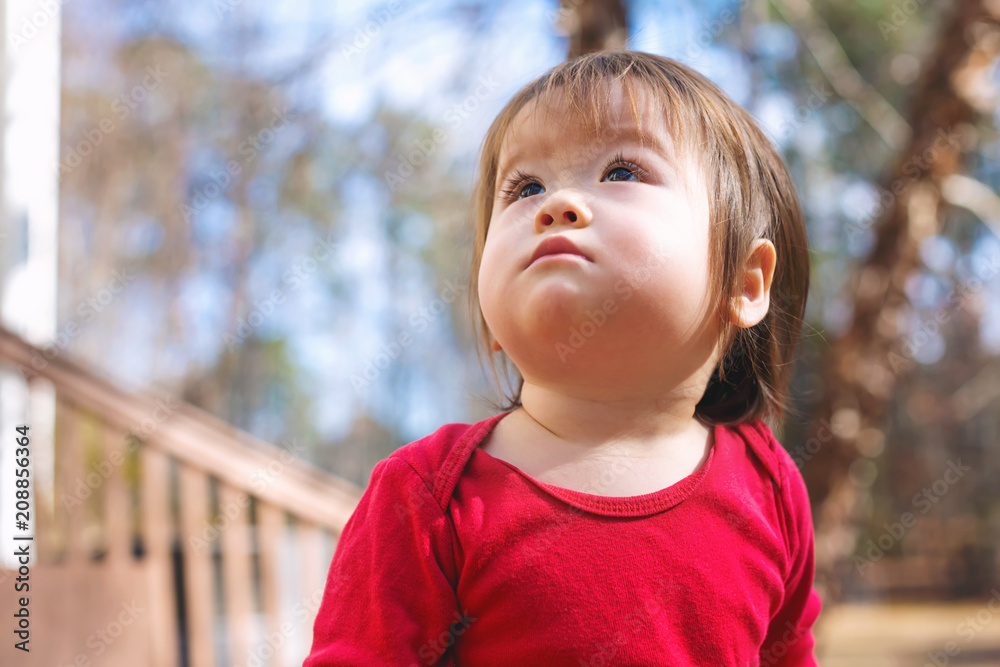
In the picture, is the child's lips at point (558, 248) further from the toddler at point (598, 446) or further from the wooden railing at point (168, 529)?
the wooden railing at point (168, 529)

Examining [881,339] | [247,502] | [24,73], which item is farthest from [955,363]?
[24,73]

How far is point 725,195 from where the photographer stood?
3.75 ft

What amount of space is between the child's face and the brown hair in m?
0.03

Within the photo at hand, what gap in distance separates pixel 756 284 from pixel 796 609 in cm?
52

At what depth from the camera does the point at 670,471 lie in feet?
3.67

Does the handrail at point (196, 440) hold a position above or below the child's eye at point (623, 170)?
below

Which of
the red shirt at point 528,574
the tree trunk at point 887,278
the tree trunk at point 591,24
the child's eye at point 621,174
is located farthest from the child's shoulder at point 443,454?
the tree trunk at point 887,278

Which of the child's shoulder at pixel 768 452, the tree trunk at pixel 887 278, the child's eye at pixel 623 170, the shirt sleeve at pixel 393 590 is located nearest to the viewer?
the shirt sleeve at pixel 393 590

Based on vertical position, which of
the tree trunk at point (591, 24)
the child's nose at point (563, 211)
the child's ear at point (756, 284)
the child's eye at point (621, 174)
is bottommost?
the child's ear at point (756, 284)

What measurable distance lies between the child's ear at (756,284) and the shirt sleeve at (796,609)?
0.28 meters

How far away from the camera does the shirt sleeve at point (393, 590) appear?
0.96 meters

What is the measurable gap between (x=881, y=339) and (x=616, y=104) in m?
Result: 3.59

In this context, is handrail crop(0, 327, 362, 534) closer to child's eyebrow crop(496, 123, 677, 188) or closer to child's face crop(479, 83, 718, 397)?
child's face crop(479, 83, 718, 397)

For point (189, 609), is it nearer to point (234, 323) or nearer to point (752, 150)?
point (752, 150)
